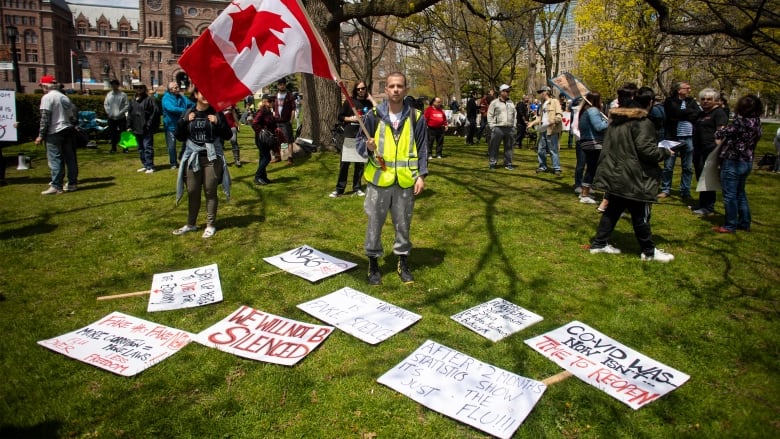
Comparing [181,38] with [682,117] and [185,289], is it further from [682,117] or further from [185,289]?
[185,289]

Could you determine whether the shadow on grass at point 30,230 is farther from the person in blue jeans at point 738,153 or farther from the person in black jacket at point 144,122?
the person in blue jeans at point 738,153

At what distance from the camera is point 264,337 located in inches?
166

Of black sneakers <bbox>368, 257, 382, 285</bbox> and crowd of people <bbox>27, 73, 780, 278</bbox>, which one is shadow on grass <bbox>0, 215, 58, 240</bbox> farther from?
black sneakers <bbox>368, 257, 382, 285</bbox>

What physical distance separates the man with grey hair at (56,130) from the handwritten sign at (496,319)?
28.2 feet

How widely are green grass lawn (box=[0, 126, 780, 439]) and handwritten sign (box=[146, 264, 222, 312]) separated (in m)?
0.13

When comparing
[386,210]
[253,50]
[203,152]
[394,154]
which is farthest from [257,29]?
[203,152]

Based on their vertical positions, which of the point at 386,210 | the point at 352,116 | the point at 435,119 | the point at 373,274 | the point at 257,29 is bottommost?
the point at 373,274

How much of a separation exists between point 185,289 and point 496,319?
10.5 ft

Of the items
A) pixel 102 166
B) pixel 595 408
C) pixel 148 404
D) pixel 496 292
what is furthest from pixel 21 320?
pixel 102 166

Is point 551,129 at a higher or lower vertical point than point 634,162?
higher

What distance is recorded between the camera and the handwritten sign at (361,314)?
4320 mm

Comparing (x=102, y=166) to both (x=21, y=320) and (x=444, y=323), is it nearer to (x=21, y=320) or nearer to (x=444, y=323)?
(x=21, y=320)

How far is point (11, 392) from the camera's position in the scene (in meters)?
3.44

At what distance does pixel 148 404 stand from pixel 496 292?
11.1 feet
